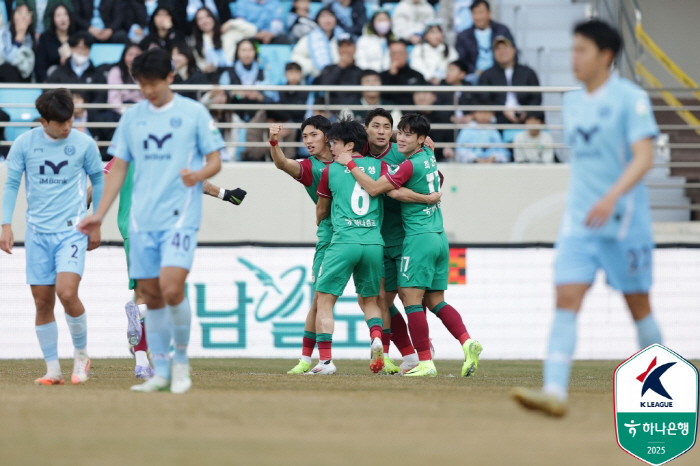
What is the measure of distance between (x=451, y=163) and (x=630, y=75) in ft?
16.6

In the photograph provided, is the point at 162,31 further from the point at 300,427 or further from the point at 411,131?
the point at 300,427

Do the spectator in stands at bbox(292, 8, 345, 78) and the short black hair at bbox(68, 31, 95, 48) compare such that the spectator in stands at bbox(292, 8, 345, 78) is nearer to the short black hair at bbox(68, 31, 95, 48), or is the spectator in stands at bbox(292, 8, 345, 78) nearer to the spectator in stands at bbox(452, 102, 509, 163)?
the spectator in stands at bbox(452, 102, 509, 163)

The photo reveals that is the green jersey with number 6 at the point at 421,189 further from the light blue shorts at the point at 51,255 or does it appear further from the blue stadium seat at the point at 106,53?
the blue stadium seat at the point at 106,53

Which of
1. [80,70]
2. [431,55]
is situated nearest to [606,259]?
[431,55]

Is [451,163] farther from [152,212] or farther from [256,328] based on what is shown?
[152,212]

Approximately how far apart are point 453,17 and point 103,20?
6.35 meters

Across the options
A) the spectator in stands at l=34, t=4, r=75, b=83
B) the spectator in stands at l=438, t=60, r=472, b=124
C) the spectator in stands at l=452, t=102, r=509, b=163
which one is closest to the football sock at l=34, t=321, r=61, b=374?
the spectator in stands at l=452, t=102, r=509, b=163

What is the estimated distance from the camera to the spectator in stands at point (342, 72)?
16.1 meters

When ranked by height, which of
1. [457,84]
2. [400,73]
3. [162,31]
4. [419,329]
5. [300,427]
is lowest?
[419,329]

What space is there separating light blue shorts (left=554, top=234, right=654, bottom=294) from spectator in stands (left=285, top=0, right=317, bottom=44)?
12.3m

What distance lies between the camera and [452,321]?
9.77m

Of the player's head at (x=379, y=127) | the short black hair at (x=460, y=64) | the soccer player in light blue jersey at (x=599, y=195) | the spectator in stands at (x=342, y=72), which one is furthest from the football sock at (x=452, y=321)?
the short black hair at (x=460, y=64)

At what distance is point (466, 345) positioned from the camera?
31.0 ft

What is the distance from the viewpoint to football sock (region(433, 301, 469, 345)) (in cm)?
966
